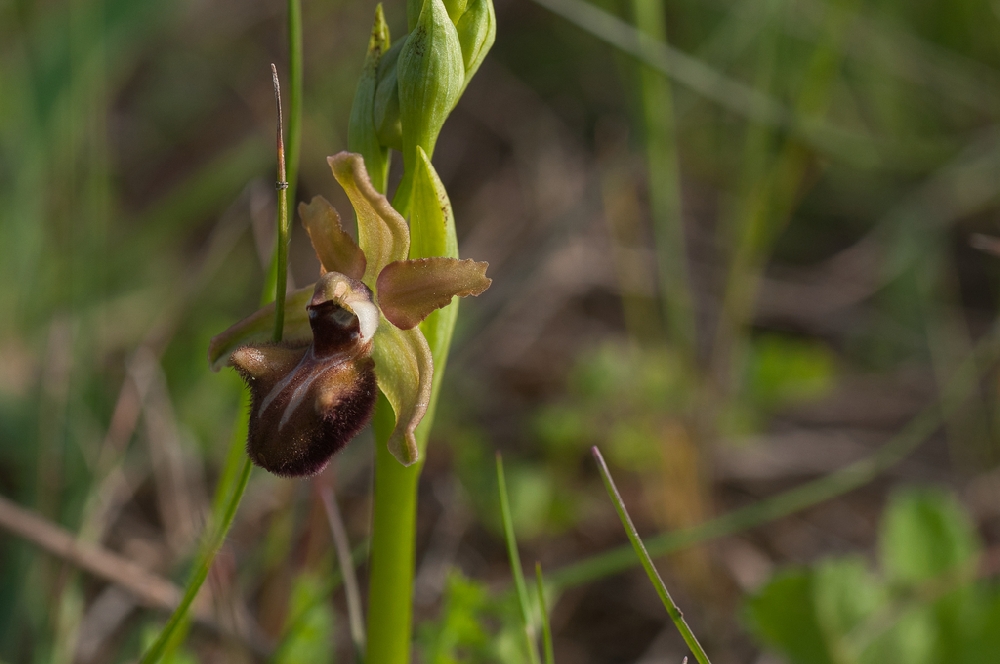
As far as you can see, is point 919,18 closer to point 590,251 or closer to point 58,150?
point 590,251

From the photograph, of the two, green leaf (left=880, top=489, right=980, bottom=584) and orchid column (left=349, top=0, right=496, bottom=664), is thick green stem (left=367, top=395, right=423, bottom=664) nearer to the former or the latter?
orchid column (left=349, top=0, right=496, bottom=664)

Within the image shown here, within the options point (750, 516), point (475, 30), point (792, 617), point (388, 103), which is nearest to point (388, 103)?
point (388, 103)

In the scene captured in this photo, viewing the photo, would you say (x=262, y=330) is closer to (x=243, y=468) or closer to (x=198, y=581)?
(x=243, y=468)

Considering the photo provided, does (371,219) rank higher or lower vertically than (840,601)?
higher

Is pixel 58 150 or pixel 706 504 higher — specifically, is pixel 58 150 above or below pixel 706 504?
above

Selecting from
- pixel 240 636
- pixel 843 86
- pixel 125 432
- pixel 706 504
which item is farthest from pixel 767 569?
pixel 843 86

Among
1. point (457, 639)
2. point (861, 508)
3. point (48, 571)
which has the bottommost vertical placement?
point (861, 508)
